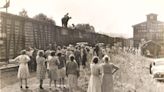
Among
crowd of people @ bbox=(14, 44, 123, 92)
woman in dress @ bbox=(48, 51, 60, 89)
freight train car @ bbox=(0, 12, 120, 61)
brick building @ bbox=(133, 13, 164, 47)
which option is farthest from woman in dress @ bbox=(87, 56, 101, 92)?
freight train car @ bbox=(0, 12, 120, 61)

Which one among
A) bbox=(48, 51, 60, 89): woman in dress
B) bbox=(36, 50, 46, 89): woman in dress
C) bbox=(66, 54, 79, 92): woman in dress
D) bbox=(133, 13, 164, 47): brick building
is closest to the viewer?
bbox=(66, 54, 79, 92): woman in dress

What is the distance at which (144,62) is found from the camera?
11219mm

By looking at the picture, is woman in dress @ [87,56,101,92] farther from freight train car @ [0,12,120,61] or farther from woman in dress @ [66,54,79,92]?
freight train car @ [0,12,120,61]

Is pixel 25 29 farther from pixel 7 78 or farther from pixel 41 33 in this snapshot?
pixel 7 78

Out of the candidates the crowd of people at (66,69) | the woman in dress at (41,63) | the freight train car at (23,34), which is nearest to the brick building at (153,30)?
the crowd of people at (66,69)

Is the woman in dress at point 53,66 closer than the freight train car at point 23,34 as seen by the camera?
Yes

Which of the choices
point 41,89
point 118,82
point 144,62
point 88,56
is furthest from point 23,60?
point 144,62

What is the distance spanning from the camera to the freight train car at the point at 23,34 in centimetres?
857

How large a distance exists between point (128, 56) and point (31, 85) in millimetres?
5599

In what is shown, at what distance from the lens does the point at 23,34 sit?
31.5ft

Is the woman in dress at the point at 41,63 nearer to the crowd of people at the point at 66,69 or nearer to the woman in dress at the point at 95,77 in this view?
the crowd of people at the point at 66,69

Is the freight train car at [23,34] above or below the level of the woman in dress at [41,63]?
above

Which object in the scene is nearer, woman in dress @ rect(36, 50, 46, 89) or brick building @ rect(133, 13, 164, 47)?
woman in dress @ rect(36, 50, 46, 89)

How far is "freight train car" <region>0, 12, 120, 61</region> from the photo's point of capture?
8573mm
